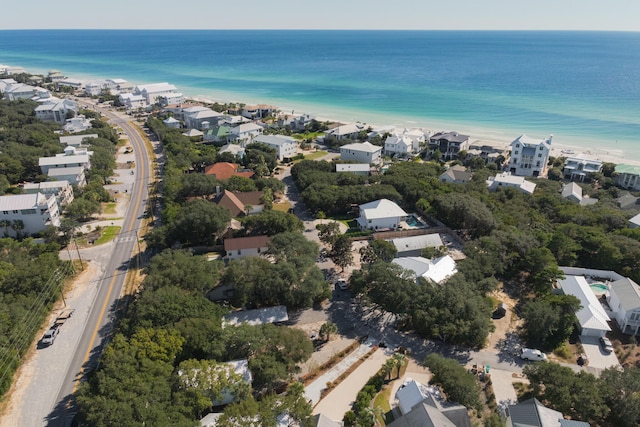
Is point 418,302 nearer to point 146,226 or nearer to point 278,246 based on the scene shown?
point 278,246

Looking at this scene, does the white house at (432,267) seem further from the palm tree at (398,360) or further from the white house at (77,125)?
the white house at (77,125)

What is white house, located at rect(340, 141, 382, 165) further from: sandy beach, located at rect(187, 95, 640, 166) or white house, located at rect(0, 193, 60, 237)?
white house, located at rect(0, 193, 60, 237)

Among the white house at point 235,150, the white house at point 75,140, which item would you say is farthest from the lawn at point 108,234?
the white house at point 75,140

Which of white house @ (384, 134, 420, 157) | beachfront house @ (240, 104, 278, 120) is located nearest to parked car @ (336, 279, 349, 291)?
white house @ (384, 134, 420, 157)

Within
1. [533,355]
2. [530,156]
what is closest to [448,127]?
[530,156]

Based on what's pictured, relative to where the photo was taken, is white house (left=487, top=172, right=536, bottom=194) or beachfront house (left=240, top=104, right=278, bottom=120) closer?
white house (left=487, top=172, right=536, bottom=194)
